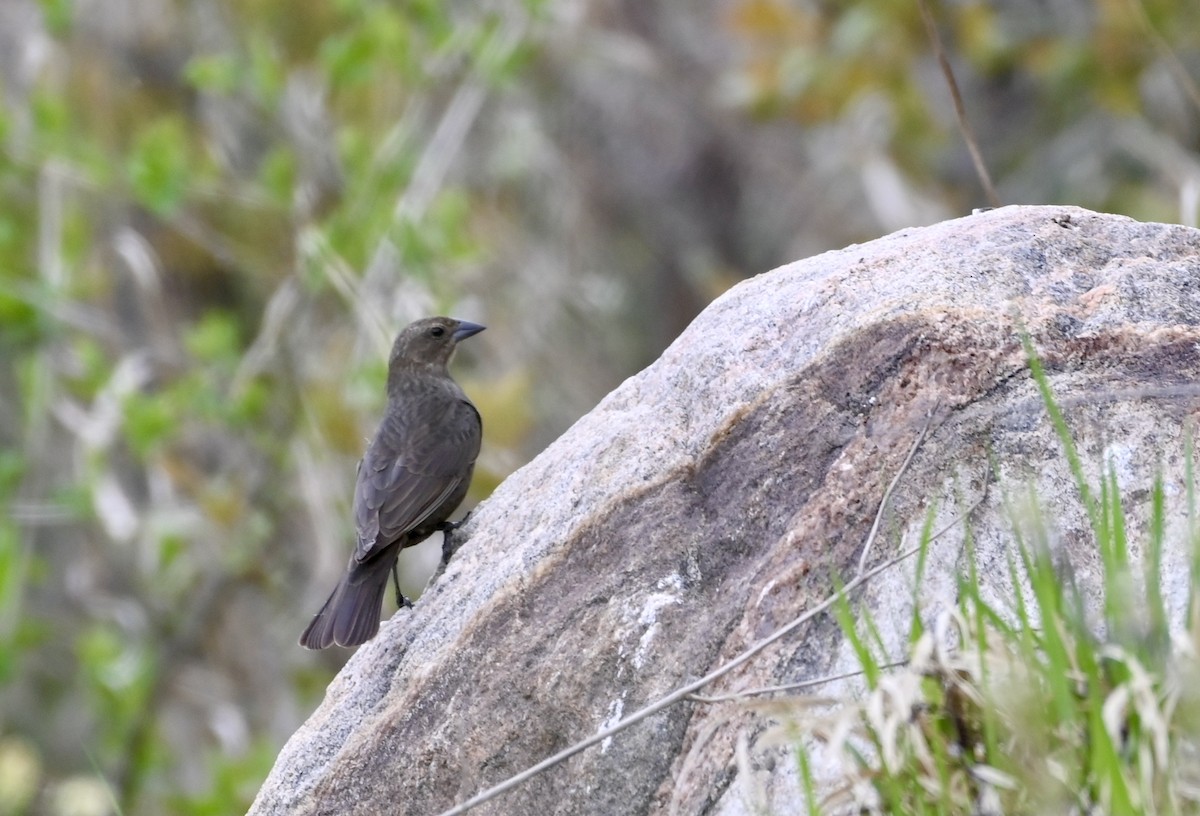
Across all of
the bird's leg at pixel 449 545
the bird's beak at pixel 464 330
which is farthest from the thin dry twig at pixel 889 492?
the bird's beak at pixel 464 330

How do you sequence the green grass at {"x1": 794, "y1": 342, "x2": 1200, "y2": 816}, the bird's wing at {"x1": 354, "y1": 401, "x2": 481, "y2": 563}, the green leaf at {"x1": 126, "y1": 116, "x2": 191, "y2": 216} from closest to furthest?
the green grass at {"x1": 794, "y1": 342, "x2": 1200, "y2": 816} < the bird's wing at {"x1": 354, "y1": 401, "x2": 481, "y2": 563} < the green leaf at {"x1": 126, "y1": 116, "x2": 191, "y2": 216}

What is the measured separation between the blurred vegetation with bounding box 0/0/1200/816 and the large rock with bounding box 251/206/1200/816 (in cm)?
320

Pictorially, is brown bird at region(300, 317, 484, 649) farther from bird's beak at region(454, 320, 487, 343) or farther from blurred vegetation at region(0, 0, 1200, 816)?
blurred vegetation at region(0, 0, 1200, 816)

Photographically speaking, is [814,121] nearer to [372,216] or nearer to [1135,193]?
[1135,193]

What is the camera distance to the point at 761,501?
3.43 metres

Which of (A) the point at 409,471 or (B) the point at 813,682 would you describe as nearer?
(B) the point at 813,682

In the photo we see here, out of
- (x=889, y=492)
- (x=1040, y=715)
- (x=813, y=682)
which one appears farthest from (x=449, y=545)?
(x=1040, y=715)

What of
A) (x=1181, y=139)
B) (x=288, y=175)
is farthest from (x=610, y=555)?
(x=1181, y=139)

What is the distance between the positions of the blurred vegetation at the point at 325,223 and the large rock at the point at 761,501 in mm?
3200

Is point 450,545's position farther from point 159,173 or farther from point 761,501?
point 159,173

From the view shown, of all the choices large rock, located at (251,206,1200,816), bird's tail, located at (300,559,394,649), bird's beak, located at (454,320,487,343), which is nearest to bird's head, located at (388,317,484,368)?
bird's beak, located at (454,320,487,343)

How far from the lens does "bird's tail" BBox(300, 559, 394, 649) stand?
176 inches

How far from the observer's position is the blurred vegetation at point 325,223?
8.17 m

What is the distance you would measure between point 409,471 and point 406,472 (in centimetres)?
1
